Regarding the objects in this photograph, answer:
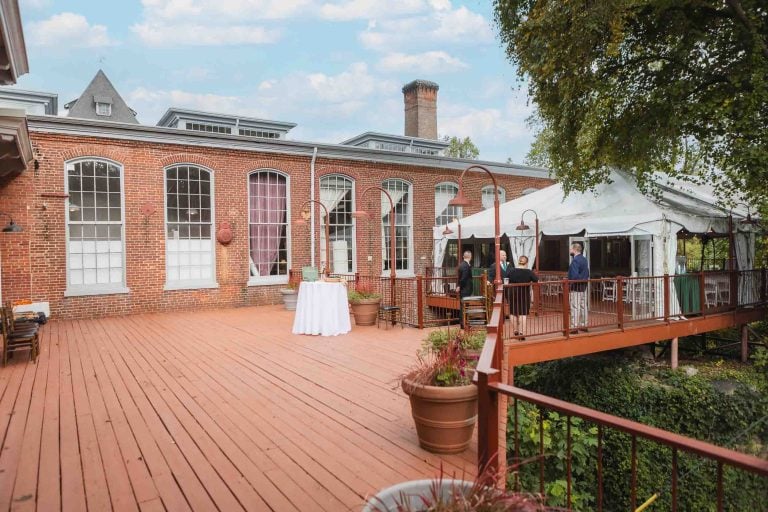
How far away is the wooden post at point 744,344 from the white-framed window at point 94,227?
48.8 feet

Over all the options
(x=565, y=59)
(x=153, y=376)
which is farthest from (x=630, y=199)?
(x=153, y=376)

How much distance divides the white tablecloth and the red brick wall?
5.40 meters

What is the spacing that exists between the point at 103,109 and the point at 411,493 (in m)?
27.1

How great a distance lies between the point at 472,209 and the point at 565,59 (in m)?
9.71

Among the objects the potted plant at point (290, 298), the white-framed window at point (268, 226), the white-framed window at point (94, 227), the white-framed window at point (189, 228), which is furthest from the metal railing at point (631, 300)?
the white-framed window at point (94, 227)

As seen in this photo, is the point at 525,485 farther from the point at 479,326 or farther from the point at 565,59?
the point at 565,59

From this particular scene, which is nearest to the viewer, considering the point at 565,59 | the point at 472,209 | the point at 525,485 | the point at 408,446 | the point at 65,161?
the point at 408,446

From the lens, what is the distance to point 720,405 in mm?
9086

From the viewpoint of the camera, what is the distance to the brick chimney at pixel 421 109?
23.8m

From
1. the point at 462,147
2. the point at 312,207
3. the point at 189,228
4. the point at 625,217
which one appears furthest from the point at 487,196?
the point at 462,147

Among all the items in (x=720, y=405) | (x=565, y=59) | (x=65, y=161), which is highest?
(x=565, y=59)

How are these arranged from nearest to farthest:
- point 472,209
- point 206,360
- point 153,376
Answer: point 153,376
point 206,360
point 472,209

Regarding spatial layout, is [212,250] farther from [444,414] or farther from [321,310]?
[444,414]

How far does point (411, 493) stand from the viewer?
2.15 meters
